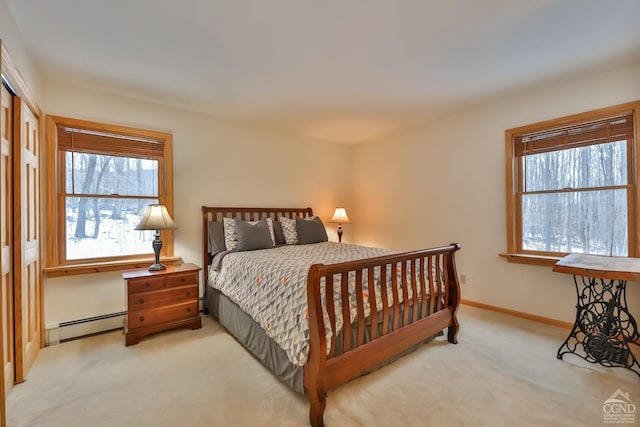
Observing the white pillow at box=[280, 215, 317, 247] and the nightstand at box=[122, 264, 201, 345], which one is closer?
the nightstand at box=[122, 264, 201, 345]

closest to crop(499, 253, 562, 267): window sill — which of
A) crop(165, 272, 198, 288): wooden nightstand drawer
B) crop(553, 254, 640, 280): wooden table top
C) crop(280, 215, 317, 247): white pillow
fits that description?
crop(553, 254, 640, 280): wooden table top

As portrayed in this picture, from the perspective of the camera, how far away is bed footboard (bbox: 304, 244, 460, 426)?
5.17ft

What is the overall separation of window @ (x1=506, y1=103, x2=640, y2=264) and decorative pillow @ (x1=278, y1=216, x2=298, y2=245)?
8.48 ft

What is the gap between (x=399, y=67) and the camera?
244 cm

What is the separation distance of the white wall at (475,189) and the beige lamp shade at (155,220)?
10.3 feet

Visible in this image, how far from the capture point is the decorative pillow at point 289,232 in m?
3.75

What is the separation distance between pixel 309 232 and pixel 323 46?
89.6 inches

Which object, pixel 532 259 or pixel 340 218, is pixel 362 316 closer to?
pixel 532 259

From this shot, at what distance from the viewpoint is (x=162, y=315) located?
8.86 feet

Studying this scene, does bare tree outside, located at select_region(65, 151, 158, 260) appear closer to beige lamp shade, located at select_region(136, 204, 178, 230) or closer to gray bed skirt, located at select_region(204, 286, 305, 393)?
beige lamp shade, located at select_region(136, 204, 178, 230)

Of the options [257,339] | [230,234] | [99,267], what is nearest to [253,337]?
[257,339]

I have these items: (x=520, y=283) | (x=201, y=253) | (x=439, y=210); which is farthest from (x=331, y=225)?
(x=520, y=283)

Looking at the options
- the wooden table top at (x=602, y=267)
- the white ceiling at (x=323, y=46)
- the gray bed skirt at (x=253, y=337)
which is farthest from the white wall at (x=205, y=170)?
the wooden table top at (x=602, y=267)

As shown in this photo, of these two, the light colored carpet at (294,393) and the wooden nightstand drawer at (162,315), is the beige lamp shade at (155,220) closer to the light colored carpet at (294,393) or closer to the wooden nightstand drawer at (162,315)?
the wooden nightstand drawer at (162,315)
